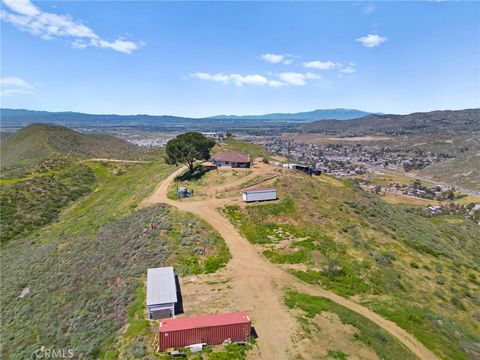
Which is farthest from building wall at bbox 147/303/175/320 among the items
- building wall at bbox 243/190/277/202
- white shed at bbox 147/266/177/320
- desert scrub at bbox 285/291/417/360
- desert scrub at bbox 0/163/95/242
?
desert scrub at bbox 0/163/95/242

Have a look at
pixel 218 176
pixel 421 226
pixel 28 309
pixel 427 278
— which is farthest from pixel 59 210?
pixel 421 226

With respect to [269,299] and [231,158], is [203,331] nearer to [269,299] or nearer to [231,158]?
[269,299]

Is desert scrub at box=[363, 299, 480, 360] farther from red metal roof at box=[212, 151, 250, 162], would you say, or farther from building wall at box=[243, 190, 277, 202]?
red metal roof at box=[212, 151, 250, 162]

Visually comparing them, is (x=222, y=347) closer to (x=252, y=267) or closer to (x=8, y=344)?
(x=252, y=267)

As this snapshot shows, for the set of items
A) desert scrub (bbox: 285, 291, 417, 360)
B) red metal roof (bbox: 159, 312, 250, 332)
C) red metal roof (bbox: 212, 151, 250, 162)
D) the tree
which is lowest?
desert scrub (bbox: 285, 291, 417, 360)

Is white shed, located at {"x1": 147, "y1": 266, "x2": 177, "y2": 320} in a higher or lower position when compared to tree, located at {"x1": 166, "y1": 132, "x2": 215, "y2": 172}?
lower
